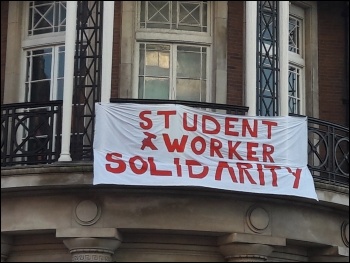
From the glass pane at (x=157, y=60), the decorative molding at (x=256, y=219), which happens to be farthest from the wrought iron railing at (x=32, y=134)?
the decorative molding at (x=256, y=219)

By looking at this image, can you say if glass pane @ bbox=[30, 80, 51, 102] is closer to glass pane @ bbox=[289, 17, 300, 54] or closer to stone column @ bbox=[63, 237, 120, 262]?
stone column @ bbox=[63, 237, 120, 262]

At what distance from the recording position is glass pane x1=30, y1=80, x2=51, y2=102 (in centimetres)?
1948

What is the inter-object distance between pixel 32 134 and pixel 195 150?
108 inches

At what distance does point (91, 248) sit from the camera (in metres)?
17.0

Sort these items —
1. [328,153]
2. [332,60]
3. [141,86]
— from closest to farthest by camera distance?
[328,153]
[141,86]
[332,60]

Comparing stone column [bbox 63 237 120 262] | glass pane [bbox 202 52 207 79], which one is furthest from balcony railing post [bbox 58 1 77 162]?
glass pane [bbox 202 52 207 79]

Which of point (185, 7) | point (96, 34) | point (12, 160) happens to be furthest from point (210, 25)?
point (12, 160)

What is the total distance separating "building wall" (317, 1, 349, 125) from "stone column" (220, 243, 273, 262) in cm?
402

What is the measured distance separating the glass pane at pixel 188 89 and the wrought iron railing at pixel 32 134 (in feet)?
7.68

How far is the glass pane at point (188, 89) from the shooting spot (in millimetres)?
19125

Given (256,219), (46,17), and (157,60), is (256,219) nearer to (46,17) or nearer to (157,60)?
(157,60)

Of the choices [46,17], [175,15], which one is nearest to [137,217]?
[175,15]

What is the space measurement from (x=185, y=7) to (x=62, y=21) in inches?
88.0

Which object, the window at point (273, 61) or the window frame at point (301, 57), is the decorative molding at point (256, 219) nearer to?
the window at point (273, 61)
